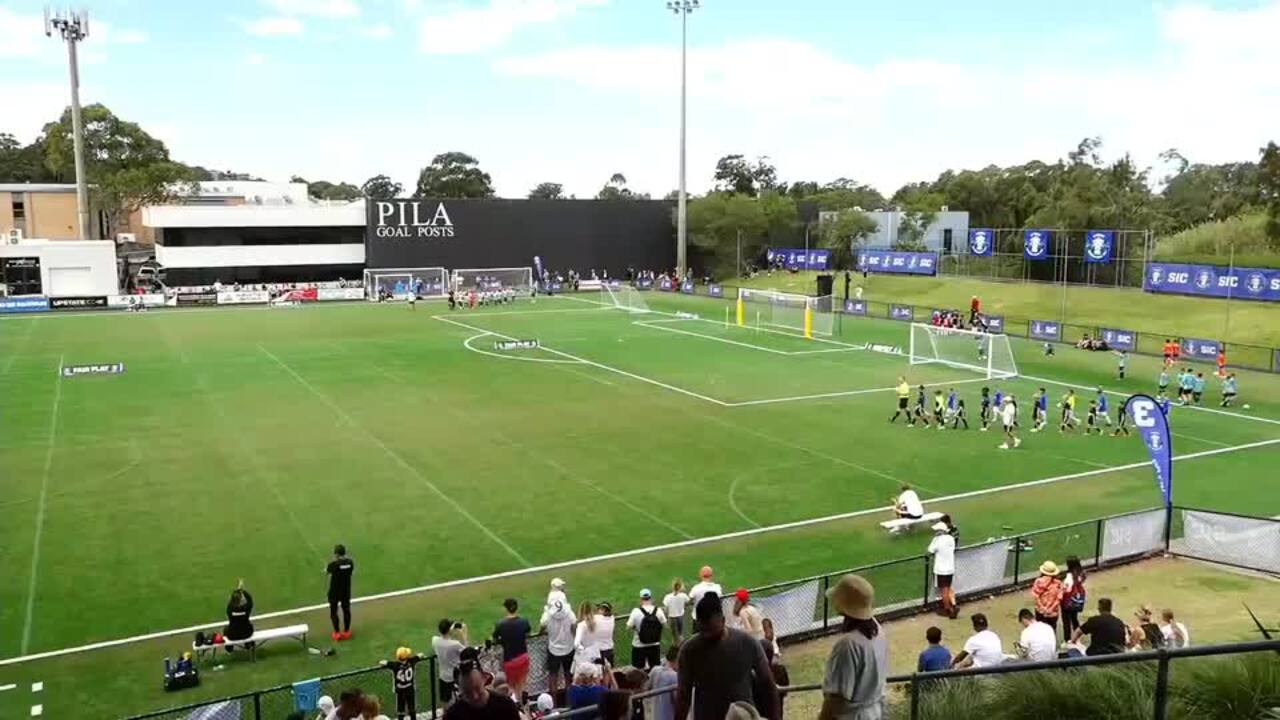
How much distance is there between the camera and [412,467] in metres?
27.6

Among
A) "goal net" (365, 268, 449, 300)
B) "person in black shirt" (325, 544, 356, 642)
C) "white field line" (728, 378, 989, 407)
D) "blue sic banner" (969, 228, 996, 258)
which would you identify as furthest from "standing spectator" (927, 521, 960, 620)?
"goal net" (365, 268, 449, 300)

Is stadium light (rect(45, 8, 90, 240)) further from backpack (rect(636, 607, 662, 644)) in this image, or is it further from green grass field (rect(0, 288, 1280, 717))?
backpack (rect(636, 607, 662, 644))

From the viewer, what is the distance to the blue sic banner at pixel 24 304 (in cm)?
7094

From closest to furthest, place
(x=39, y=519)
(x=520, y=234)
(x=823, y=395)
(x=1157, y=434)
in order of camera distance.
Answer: (x=1157, y=434)
(x=39, y=519)
(x=823, y=395)
(x=520, y=234)

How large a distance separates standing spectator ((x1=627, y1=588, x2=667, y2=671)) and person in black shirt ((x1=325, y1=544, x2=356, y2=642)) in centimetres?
496

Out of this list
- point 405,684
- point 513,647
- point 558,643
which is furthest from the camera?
point 558,643

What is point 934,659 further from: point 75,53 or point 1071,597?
point 75,53

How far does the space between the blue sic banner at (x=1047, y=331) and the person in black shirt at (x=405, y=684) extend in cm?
4732

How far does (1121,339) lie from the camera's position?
50875mm

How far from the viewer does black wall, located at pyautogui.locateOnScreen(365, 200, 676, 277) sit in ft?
297

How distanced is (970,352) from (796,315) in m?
15.8

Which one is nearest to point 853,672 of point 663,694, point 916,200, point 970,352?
point 663,694

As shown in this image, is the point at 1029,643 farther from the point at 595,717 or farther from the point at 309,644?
the point at 309,644

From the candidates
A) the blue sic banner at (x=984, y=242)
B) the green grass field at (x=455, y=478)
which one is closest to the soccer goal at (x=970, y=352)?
the green grass field at (x=455, y=478)
